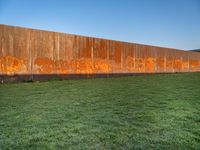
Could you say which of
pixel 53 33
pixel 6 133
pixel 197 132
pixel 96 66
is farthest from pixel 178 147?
pixel 96 66

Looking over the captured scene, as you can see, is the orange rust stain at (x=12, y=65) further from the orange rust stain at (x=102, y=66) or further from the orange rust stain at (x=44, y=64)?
the orange rust stain at (x=102, y=66)

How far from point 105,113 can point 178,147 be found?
1.42m

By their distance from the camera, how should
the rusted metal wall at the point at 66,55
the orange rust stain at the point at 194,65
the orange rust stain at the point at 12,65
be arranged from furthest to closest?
the orange rust stain at the point at 194,65 → the rusted metal wall at the point at 66,55 → the orange rust stain at the point at 12,65

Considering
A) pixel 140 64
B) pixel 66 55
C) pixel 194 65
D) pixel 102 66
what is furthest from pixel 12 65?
pixel 194 65

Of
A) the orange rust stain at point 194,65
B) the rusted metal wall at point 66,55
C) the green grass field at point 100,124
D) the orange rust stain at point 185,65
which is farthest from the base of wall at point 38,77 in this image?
the orange rust stain at point 194,65

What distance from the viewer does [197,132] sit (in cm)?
253

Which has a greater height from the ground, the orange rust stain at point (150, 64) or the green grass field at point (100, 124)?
the orange rust stain at point (150, 64)

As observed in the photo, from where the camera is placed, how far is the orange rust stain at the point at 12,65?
722 centimetres

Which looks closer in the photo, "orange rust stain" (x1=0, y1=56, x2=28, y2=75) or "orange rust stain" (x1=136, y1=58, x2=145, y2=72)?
"orange rust stain" (x1=0, y1=56, x2=28, y2=75)

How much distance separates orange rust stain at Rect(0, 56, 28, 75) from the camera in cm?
722

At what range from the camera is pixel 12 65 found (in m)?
7.40

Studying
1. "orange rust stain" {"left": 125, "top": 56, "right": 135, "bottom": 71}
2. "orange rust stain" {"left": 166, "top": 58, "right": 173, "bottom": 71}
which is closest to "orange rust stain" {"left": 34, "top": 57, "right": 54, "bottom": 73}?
"orange rust stain" {"left": 125, "top": 56, "right": 135, "bottom": 71}

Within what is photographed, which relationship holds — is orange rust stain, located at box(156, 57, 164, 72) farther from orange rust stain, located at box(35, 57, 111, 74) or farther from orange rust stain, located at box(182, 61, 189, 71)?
orange rust stain, located at box(35, 57, 111, 74)

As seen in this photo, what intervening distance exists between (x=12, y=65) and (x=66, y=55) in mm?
2152
